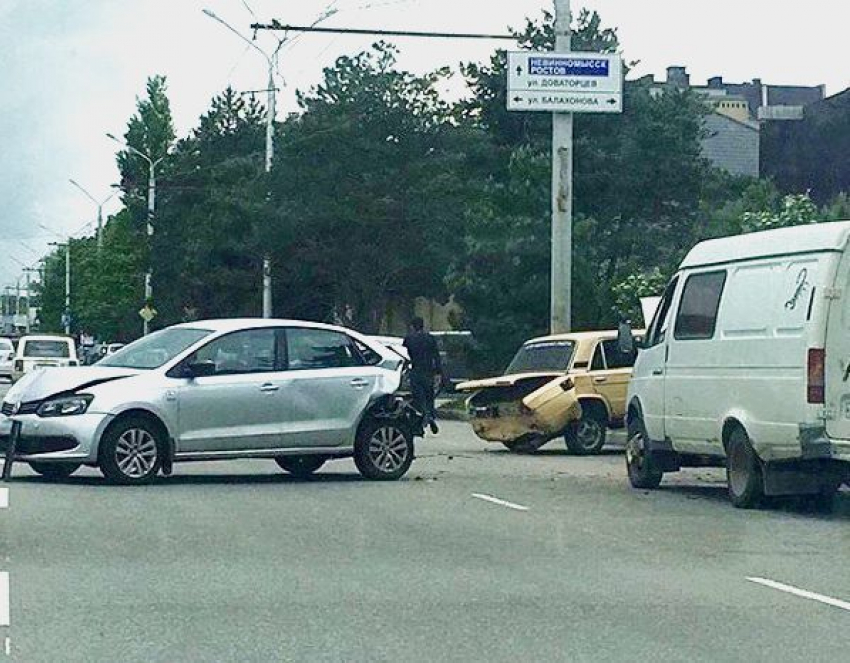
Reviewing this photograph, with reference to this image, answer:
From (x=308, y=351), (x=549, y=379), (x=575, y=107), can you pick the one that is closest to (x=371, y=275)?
(x=575, y=107)

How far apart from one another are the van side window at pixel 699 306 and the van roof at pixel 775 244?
0.54ft

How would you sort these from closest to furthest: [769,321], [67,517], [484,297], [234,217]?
[67,517] → [769,321] → [484,297] → [234,217]

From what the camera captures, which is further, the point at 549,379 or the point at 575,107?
the point at 575,107

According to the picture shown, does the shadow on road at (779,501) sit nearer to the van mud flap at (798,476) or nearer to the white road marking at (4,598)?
the van mud flap at (798,476)

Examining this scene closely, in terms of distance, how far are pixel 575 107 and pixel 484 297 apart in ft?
33.8

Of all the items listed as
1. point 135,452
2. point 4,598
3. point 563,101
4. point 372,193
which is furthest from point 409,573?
point 372,193

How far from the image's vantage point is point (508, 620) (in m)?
9.86

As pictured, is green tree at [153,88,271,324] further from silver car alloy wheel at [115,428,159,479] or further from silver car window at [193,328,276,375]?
silver car alloy wheel at [115,428,159,479]

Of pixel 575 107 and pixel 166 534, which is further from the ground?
pixel 575 107

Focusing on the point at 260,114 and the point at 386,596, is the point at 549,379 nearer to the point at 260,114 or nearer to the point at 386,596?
the point at 386,596

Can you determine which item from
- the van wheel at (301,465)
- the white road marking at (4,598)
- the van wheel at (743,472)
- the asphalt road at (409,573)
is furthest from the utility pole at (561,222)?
the white road marking at (4,598)

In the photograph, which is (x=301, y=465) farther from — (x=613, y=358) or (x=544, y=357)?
(x=613, y=358)

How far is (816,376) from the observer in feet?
49.5

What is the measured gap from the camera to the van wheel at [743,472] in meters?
16.3
